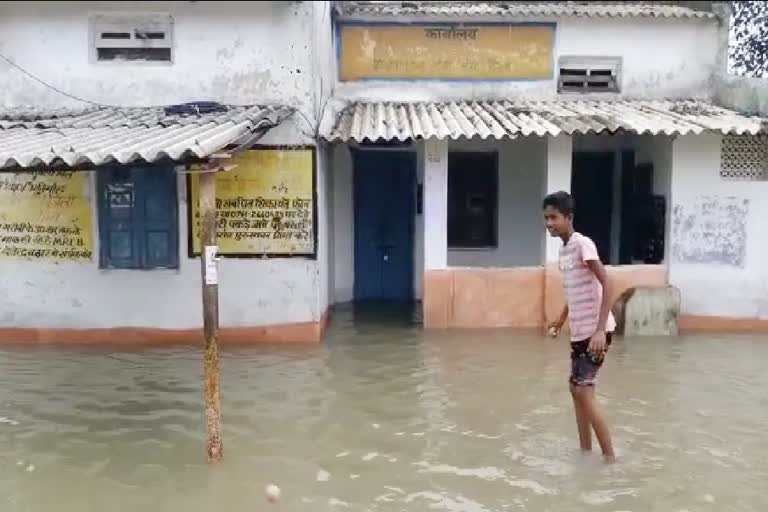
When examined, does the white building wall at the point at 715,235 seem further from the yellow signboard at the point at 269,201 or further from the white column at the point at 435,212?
the yellow signboard at the point at 269,201

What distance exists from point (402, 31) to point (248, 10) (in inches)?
112

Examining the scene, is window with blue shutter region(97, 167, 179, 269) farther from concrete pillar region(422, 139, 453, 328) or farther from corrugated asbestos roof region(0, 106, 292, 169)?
concrete pillar region(422, 139, 453, 328)

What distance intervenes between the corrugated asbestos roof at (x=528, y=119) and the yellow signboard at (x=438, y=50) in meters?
A: 0.51

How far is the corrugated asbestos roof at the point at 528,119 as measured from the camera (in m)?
9.67

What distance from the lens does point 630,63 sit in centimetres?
1202

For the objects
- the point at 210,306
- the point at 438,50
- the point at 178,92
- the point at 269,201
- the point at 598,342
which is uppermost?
the point at 438,50

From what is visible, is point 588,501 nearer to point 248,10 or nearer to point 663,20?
point 248,10

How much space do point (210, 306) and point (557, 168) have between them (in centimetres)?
598

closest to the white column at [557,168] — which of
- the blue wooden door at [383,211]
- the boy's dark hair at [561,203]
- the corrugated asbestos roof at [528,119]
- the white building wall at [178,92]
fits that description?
the corrugated asbestos roof at [528,119]

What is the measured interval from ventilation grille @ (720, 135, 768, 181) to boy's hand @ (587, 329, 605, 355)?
5.92m

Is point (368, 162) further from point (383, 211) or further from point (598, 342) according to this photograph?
point (598, 342)

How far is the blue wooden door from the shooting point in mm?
12609

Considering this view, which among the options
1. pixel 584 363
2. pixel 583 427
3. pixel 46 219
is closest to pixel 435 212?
pixel 46 219

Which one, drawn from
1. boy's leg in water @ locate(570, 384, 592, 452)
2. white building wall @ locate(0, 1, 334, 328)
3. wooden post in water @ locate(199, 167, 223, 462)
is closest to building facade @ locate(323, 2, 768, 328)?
white building wall @ locate(0, 1, 334, 328)
